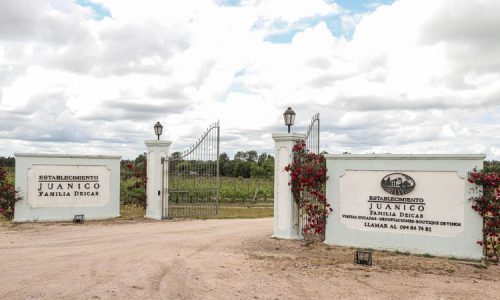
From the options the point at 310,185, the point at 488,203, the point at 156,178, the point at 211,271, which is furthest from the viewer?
the point at 156,178

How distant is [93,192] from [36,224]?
199cm

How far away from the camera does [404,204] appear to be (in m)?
9.35

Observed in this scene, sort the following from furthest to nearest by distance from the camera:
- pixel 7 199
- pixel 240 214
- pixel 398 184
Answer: pixel 240 214 → pixel 7 199 → pixel 398 184

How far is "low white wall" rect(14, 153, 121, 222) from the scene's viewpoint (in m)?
13.7

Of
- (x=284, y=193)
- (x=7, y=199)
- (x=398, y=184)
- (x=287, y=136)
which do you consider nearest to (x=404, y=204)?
(x=398, y=184)

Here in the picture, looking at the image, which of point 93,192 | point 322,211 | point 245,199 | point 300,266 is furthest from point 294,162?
point 245,199

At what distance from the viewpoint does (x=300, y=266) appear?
8.03 meters

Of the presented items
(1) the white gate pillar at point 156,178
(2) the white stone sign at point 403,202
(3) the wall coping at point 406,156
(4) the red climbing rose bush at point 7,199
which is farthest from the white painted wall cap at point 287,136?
(4) the red climbing rose bush at point 7,199

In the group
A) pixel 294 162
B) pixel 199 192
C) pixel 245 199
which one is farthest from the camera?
pixel 245 199

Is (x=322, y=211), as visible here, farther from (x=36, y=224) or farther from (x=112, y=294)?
(x=36, y=224)

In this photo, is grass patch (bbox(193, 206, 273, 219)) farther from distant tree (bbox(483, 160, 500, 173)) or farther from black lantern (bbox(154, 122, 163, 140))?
distant tree (bbox(483, 160, 500, 173))

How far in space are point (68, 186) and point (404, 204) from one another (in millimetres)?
9791

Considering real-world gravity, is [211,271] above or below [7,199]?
below

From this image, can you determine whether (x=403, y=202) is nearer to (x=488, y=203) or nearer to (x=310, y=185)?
(x=488, y=203)
